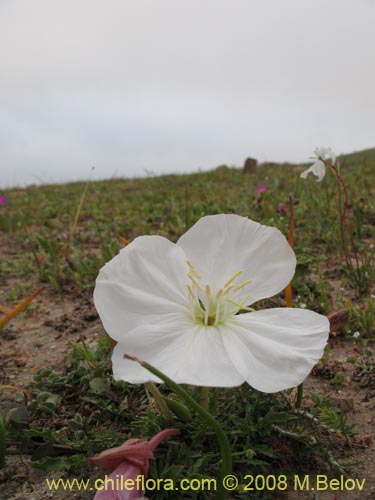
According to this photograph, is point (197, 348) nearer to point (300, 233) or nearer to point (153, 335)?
point (153, 335)

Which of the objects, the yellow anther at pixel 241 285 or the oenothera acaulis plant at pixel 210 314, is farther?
the yellow anther at pixel 241 285

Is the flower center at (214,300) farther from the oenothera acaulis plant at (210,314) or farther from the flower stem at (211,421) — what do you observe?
the flower stem at (211,421)

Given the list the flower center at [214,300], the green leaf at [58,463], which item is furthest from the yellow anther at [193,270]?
the green leaf at [58,463]

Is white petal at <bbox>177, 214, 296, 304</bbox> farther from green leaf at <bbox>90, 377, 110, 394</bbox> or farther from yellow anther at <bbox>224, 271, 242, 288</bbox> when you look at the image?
green leaf at <bbox>90, 377, 110, 394</bbox>

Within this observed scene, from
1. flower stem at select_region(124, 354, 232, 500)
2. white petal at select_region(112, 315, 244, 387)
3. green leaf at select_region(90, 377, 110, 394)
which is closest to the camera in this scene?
flower stem at select_region(124, 354, 232, 500)

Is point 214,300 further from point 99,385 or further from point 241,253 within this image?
point 99,385

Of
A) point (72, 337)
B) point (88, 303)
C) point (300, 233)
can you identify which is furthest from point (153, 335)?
point (300, 233)

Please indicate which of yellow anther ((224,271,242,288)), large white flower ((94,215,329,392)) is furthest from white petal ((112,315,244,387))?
yellow anther ((224,271,242,288))
